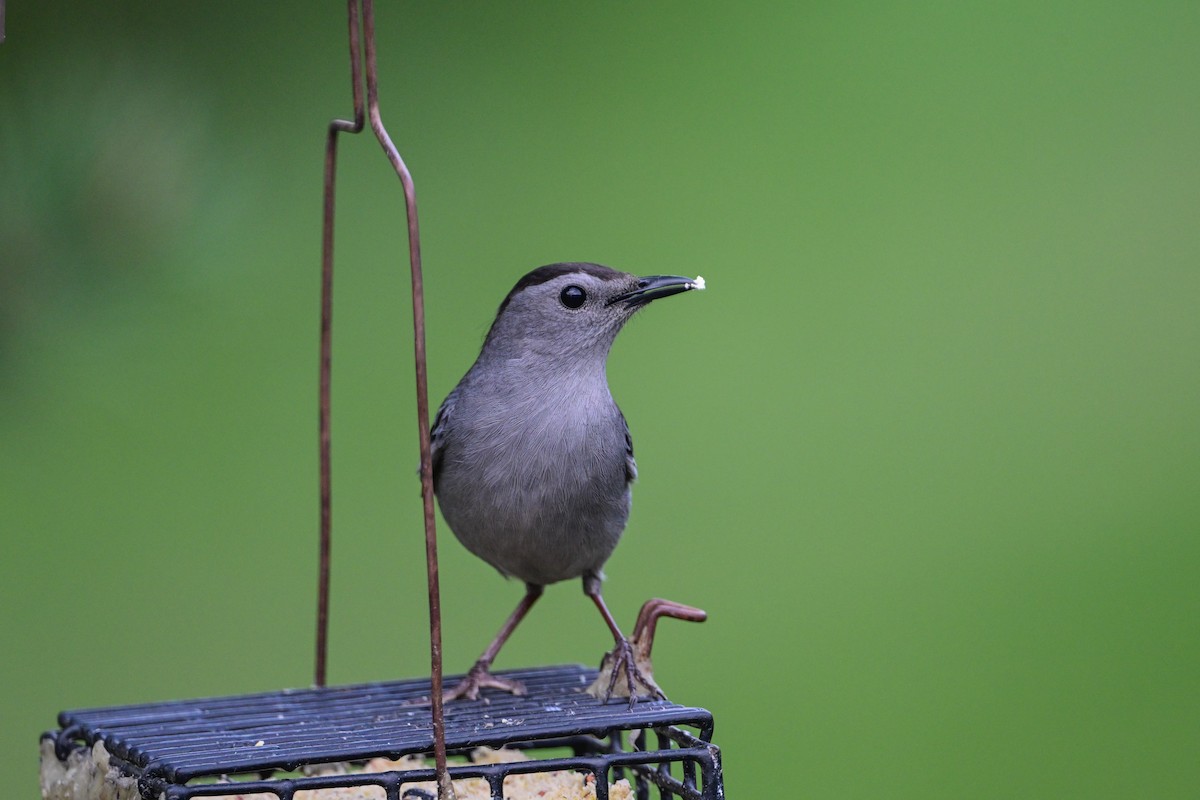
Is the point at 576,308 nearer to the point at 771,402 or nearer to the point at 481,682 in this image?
Result: the point at 481,682

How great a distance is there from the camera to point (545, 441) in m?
3.04

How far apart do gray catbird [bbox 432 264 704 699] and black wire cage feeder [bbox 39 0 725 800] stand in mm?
210

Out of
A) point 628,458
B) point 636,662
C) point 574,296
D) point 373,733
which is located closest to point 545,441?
point 628,458

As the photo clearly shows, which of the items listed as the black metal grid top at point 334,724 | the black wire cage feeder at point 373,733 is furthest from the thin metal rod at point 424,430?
the black metal grid top at point 334,724

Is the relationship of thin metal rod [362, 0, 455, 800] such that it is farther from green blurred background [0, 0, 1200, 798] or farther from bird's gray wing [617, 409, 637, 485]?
green blurred background [0, 0, 1200, 798]

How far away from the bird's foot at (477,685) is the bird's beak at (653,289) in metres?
0.92

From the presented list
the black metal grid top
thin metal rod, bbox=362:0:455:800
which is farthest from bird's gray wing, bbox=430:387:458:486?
thin metal rod, bbox=362:0:455:800

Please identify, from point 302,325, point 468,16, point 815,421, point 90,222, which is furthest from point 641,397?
point 90,222

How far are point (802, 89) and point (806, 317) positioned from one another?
1.13m

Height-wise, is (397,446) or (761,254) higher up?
(761,254)

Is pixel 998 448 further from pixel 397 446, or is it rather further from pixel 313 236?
pixel 313 236

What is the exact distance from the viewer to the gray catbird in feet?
9.98

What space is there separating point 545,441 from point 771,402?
332 centimetres

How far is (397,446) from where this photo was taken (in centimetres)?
619
